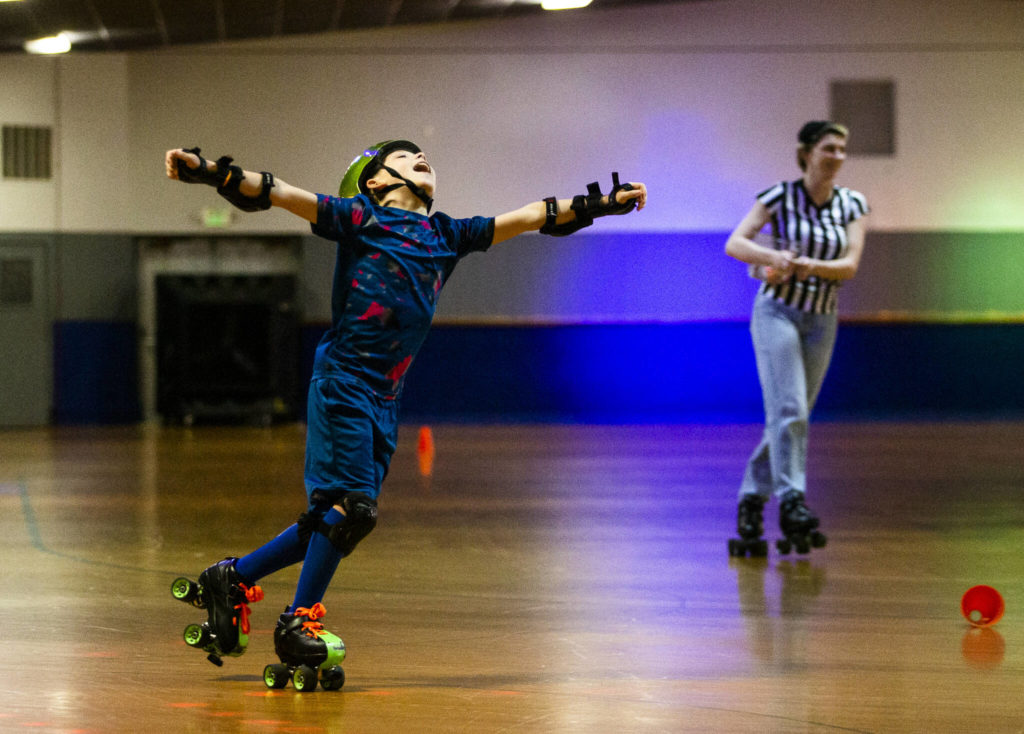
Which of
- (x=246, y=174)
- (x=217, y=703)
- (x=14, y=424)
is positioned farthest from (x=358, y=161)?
(x=14, y=424)

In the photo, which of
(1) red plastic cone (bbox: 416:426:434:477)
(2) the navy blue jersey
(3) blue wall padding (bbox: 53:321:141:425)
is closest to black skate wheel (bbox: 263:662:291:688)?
(2) the navy blue jersey

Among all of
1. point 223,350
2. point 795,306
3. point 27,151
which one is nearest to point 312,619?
point 795,306

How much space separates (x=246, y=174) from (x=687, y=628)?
1.68 metres

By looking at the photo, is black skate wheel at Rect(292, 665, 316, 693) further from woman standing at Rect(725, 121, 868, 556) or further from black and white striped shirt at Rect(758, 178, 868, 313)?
black and white striped shirt at Rect(758, 178, 868, 313)

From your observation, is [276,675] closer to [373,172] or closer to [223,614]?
[223,614]

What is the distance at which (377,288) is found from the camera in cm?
298

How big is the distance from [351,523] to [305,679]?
0.35 m

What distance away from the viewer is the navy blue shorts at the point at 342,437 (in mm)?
2924

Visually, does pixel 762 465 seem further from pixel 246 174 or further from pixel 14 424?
pixel 14 424

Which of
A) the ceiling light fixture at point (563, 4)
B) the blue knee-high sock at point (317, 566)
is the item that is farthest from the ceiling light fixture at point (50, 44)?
the blue knee-high sock at point (317, 566)

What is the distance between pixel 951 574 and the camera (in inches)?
170

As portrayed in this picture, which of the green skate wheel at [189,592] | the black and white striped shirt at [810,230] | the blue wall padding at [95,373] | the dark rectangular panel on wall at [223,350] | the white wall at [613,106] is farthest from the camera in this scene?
the white wall at [613,106]

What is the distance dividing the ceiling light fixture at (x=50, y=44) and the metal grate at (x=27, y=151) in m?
0.81

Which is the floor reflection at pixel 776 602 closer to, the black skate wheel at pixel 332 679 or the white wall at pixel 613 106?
the black skate wheel at pixel 332 679
